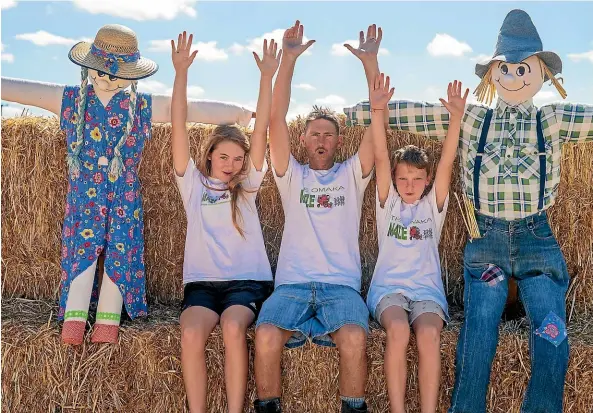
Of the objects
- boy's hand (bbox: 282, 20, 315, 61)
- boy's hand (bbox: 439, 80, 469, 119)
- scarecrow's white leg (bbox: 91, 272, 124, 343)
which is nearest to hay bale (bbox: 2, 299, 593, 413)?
scarecrow's white leg (bbox: 91, 272, 124, 343)

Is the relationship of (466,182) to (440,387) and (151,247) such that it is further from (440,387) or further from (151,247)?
(151,247)

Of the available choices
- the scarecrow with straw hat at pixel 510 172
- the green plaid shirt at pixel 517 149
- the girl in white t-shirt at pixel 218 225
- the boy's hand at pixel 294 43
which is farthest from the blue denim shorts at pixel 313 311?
the boy's hand at pixel 294 43

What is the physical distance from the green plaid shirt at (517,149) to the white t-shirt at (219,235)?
3.28 ft

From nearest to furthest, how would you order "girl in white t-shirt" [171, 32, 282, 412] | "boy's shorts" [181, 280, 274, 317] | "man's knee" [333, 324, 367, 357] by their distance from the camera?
"man's knee" [333, 324, 367, 357] → "girl in white t-shirt" [171, 32, 282, 412] → "boy's shorts" [181, 280, 274, 317]

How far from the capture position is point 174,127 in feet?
10.5

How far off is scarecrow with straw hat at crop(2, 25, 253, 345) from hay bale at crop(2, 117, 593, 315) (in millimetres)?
194

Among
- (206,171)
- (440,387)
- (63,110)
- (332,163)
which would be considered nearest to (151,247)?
(206,171)

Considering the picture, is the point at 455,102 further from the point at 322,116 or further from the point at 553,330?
the point at 553,330

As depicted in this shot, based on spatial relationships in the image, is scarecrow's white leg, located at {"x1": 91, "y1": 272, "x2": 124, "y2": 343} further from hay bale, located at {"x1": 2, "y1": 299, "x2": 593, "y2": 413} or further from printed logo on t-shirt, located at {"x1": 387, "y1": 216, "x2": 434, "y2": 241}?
printed logo on t-shirt, located at {"x1": 387, "y1": 216, "x2": 434, "y2": 241}

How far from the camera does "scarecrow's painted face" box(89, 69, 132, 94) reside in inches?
128

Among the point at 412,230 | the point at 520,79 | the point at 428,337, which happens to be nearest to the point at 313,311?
the point at 428,337

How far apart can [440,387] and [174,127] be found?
5.47ft

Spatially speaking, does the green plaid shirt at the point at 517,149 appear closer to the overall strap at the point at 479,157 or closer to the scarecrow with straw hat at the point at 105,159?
the overall strap at the point at 479,157

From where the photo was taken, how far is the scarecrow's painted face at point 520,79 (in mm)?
3148
